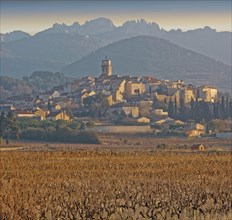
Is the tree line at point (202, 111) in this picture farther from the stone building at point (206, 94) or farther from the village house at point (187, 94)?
the stone building at point (206, 94)

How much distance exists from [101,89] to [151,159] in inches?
3423

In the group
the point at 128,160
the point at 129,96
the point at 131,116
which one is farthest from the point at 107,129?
the point at 128,160

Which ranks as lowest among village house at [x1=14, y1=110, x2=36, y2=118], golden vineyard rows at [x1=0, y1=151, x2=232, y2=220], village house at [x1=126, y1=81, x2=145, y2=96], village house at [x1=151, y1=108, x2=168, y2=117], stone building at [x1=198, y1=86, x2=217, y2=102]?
village house at [x1=151, y1=108, x2=168, y2=117]

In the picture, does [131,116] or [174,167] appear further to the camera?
[131,116]

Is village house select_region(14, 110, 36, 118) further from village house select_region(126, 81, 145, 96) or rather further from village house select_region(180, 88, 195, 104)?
village house select_region(126, 81, 145, 96)

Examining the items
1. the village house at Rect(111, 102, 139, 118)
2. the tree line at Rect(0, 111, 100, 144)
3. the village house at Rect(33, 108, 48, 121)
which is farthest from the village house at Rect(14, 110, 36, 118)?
the tree line at Rect(0, 111, 100, 144)

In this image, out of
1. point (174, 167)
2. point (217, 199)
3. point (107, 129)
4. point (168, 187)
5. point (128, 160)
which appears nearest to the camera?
point (217, 199)

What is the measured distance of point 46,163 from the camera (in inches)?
1256

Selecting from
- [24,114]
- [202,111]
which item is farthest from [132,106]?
[24,114]

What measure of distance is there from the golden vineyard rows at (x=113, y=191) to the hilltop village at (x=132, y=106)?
156 feet

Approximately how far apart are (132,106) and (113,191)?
261ft

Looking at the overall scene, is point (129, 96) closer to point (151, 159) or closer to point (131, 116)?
point (131, 116)

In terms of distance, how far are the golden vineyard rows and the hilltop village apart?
47.5m

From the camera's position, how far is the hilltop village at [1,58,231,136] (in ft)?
282
